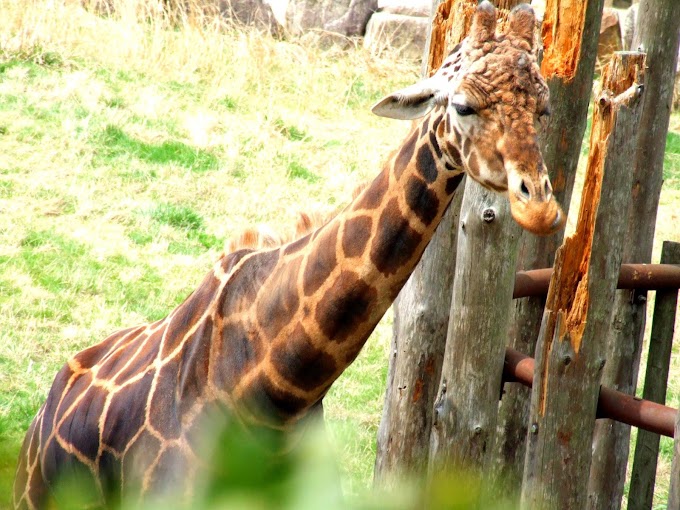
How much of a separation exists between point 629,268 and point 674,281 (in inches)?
8.3

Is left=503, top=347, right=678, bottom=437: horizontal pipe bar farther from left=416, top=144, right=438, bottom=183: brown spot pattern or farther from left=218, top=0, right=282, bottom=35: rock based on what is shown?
left=218, top=0, right=282, bottom=35: rock

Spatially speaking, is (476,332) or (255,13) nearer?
(476,332)

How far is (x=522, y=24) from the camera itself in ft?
8.95

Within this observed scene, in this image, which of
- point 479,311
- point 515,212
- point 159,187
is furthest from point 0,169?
point 515,212

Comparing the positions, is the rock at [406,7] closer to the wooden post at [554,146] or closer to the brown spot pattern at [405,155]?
the wooden post at [554,146]

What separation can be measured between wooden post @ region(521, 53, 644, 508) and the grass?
1645 mm

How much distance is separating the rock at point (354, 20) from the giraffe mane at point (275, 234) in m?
8.53

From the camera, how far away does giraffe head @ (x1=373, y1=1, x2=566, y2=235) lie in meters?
2.45

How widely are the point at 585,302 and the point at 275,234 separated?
1.10 meters

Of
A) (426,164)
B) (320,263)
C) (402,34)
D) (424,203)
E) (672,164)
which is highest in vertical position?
(402,34)

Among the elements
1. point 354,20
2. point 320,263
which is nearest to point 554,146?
point 320,263

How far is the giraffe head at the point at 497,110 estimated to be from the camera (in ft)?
8.05

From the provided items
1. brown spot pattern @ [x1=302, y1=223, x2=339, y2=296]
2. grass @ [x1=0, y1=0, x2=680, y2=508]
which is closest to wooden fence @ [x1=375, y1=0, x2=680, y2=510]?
brown spot pattern @ [x1=302, y1=223, x2=339, y2=296]

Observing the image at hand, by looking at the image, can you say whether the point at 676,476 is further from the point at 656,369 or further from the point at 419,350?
the point at 419,350
